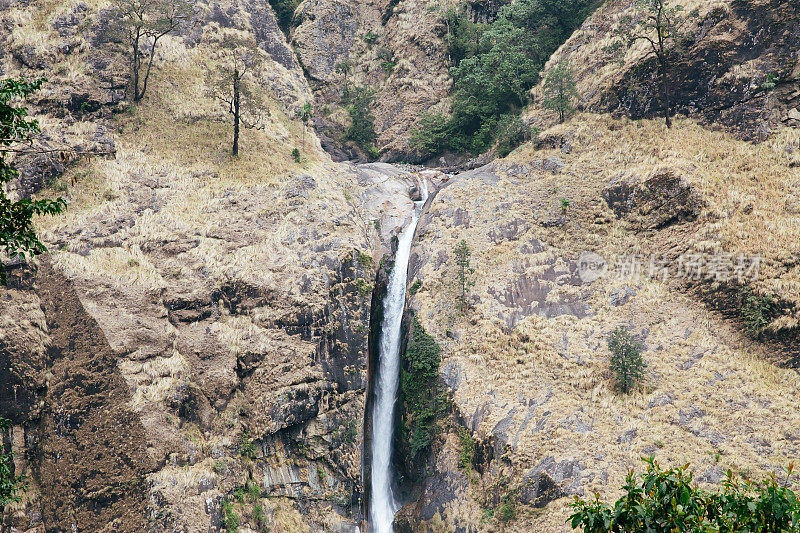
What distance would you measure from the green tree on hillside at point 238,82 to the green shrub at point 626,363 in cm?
3251

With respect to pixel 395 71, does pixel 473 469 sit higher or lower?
lower

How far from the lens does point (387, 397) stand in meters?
36.2

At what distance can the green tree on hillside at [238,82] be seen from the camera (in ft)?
151

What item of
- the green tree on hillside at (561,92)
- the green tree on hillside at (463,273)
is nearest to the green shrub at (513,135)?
the green tree on hillside at (561,92)

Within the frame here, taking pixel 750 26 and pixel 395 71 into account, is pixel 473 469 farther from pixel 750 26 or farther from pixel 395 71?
pixel 395 71

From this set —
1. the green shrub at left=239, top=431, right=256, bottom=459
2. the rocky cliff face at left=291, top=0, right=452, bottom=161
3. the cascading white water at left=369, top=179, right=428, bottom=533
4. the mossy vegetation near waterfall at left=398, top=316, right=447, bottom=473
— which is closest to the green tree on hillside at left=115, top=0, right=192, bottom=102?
the rocky cliff face at left=291, top=0, right=452, bottom=161

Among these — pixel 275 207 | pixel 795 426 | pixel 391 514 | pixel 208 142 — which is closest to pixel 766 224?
pixel 795 426

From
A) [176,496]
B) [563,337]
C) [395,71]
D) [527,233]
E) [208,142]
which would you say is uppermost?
[395,71]

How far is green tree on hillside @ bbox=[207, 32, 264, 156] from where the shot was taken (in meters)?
46.0

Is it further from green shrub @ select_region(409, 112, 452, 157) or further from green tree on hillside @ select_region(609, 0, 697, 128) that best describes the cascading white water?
green tree on hillside @ select_region(609, 0, 697, 128)

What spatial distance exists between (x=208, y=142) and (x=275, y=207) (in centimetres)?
983

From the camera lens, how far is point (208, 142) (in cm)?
4522

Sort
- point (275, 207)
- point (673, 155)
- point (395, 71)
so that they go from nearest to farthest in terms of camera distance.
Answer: point (673, 155) → point (275, 207) → point (395, 71)

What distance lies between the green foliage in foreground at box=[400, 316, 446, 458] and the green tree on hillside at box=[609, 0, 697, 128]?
2510cm
